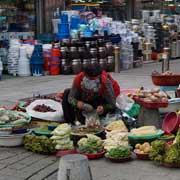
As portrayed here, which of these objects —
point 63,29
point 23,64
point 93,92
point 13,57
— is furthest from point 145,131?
point 63,29

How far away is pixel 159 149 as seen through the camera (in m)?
6.34

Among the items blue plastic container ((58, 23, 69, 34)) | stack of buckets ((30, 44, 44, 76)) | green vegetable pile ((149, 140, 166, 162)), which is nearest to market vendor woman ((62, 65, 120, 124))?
green vegetable pile ((149, 140, 166, 162))

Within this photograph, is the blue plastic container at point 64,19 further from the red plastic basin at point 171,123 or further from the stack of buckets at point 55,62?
the red plastic basin at point 171,123

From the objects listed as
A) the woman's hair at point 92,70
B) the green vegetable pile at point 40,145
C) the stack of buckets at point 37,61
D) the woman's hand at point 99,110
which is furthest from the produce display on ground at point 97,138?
the stack of buckets at point 37,61

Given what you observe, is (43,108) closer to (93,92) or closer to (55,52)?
(93,92)

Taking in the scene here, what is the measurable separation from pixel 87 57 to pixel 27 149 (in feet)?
30.2

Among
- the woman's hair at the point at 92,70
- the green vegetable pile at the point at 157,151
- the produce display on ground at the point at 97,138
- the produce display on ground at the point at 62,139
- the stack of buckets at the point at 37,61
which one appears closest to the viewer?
the green vegetable pile at the point at 157,151

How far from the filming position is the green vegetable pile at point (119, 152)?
650 cm

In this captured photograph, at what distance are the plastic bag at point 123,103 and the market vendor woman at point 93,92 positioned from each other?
35 cm

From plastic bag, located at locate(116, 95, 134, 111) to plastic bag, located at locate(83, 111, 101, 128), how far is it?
57 centimetres

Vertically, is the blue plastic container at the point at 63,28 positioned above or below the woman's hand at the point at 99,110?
above

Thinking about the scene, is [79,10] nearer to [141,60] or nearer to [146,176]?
[141,60]

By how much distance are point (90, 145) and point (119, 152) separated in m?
0.43

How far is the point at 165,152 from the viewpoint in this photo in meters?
6.35
